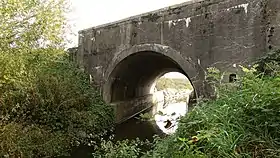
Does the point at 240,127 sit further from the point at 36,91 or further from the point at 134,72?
the point at 134,72

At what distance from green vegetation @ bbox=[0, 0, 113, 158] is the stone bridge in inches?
91.0

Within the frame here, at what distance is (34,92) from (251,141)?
6.09 m

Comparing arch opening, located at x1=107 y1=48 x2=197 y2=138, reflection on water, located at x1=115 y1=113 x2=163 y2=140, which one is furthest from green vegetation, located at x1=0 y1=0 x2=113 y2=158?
arch opening, located at x1=107 y1=48 x2=197 y2=138

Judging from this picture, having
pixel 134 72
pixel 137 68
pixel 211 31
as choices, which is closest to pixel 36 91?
pixel 211 31

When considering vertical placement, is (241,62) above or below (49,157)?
above

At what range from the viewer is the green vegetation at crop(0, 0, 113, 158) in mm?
7004

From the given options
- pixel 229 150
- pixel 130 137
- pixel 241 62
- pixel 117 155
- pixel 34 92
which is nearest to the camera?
pixel 229 150

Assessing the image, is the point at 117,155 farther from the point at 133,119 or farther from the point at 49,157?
the point at 133,119

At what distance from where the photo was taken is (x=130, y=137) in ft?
34.7

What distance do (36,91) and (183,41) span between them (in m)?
4.15

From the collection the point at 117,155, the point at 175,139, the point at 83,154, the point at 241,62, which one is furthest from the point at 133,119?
the point at 175,139

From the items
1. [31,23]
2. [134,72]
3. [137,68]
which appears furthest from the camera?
[134,72]

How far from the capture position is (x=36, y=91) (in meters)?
8.38

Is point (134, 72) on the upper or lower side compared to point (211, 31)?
lower
